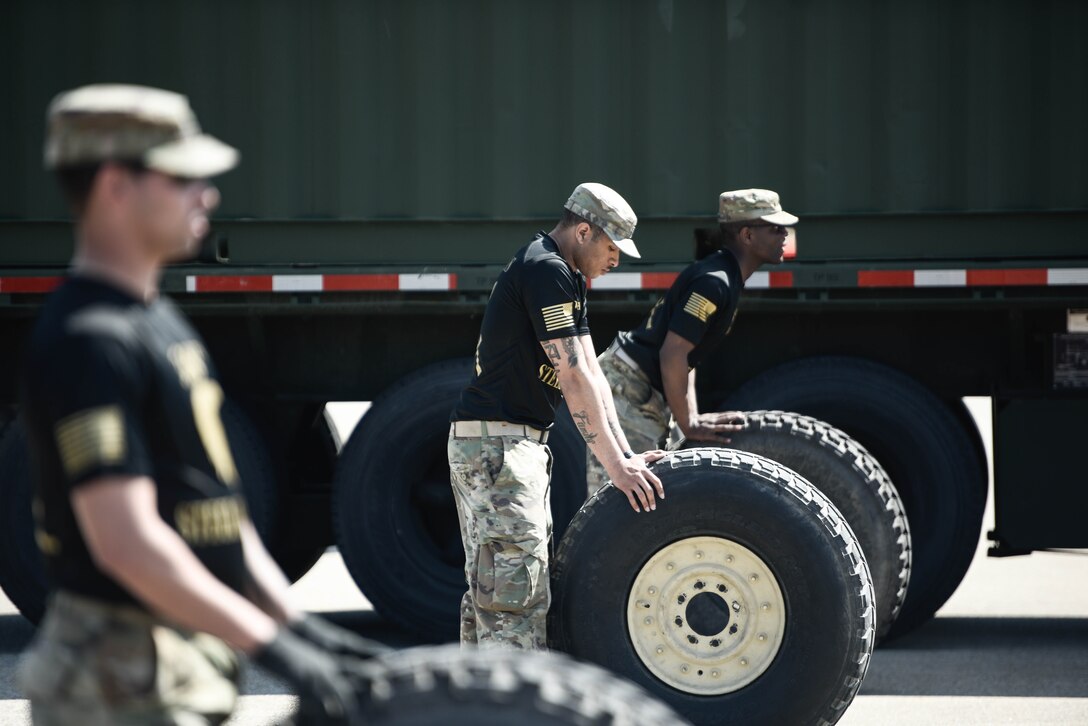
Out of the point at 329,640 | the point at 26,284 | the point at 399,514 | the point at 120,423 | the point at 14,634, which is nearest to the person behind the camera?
the point at 120,423

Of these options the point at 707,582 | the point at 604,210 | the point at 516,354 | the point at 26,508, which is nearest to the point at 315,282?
the point at 26,508

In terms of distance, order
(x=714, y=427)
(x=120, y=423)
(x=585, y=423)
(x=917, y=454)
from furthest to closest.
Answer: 1. (x=917, y=454)
2. (x=714, y=427)
3. (x=585, y=423)
4. (x=120, y=423)

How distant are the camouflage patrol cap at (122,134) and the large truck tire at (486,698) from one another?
0.86m

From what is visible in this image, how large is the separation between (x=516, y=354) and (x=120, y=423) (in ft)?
8.85

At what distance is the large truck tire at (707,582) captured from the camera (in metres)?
4.69

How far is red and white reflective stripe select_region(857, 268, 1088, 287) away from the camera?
6945mm

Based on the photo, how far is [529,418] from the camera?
16.0ft

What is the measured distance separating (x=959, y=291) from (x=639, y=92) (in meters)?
1.80

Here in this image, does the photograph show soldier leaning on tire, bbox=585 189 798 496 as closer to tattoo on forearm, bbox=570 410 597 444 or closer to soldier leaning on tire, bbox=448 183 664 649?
soldier leaning on tire, bbox=448 183 664 649

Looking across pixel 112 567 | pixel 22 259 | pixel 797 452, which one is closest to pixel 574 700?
pixel 112 567

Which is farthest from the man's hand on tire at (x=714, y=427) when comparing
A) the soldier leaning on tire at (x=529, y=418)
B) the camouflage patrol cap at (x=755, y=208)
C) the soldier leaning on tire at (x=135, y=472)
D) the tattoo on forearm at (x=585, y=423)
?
Result: the soldier leaning on tire at (x=135, y=472)

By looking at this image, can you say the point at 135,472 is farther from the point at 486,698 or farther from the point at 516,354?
the point at 516,354

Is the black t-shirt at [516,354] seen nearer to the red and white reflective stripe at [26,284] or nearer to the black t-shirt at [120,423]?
the black t-shirt at [120,423]

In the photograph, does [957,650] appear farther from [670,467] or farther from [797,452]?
[670,467]
